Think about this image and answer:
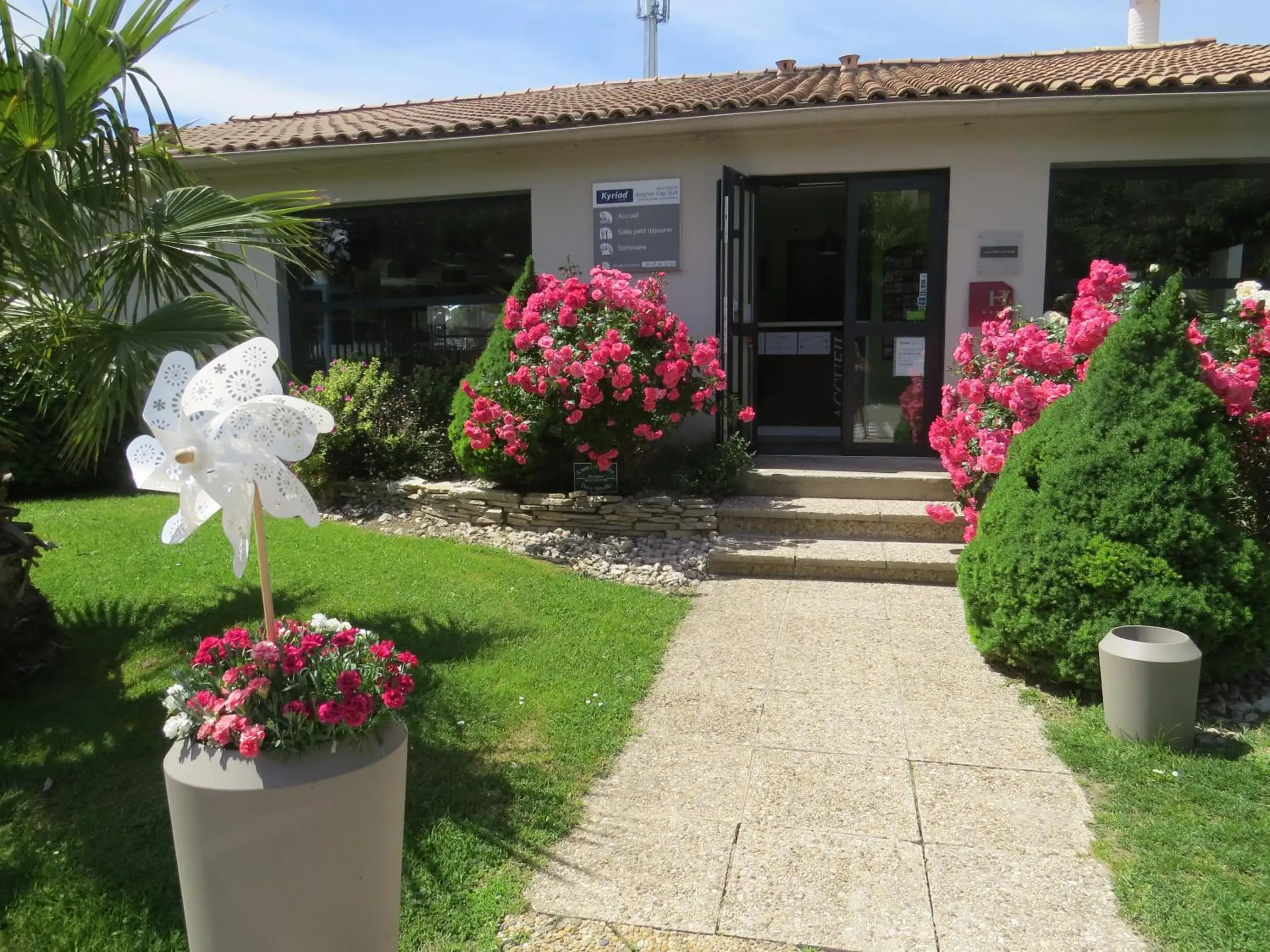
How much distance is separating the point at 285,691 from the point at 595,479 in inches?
199

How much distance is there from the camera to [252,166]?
970 centimetres

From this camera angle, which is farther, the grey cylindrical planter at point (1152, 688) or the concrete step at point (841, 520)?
the concrete step at point (841, 520)

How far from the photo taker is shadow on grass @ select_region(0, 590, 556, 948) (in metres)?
3.07

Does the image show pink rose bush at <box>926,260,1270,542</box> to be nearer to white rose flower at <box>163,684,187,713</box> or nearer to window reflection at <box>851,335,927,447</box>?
window reflection at <box>851,335,927,447</box>

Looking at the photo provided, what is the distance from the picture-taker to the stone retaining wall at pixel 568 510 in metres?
7.29

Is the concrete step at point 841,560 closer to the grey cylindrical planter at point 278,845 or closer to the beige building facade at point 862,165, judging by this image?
the beige building facade at point 862,165

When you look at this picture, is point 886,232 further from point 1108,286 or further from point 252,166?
point 252,166

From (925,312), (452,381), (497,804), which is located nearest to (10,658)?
(497,804)

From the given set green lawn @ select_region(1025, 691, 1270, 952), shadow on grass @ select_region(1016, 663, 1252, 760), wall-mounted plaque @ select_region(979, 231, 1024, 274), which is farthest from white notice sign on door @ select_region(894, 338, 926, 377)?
green lawn @ select_region(1025, 691, 1270, 952)

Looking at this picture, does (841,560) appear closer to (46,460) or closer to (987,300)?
(987,300)

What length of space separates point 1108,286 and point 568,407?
377 centimetres

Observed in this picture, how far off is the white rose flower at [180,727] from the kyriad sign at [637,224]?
6693 mm

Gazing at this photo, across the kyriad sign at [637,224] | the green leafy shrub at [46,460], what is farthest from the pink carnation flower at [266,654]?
the green leafy shrub at [46,460]

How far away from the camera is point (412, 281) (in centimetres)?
983
